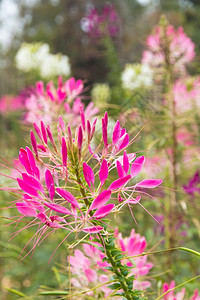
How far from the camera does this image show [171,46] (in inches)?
33.9

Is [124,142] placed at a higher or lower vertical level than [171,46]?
lower

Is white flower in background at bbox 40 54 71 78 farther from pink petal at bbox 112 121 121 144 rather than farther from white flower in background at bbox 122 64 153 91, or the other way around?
pink petal at bbox 112 121 121 144

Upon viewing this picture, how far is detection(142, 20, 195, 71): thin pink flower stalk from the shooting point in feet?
2.67

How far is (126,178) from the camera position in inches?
12.0

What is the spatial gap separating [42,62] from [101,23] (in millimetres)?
357

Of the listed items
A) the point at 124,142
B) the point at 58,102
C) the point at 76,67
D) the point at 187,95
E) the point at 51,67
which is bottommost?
the point at 124,142

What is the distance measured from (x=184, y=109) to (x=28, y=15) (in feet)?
26.4

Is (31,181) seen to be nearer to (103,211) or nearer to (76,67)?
(103,211)

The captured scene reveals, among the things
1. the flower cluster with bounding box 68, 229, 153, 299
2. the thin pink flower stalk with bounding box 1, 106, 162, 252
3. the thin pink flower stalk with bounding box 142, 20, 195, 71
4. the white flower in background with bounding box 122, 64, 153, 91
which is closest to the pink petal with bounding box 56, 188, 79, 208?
the thin pink flower stalk with bounding box 1, 106, 162, 252

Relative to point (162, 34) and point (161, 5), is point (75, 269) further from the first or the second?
point (161, 5)

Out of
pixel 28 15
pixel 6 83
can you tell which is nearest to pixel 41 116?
pixel 6 83

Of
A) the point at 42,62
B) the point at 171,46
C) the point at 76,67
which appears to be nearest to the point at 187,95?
the point at 171,46

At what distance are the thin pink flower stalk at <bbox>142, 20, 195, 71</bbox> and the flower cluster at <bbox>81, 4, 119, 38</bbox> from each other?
0.65m

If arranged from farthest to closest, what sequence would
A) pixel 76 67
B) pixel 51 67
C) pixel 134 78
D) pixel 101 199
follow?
pixel 76 67 → pixel 51 67 → pixel 134 78 → pixel 101 199
